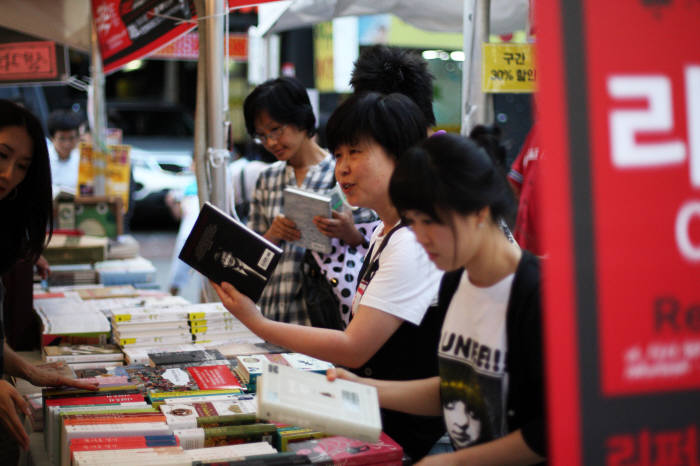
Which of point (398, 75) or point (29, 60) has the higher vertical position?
point (29, 60)

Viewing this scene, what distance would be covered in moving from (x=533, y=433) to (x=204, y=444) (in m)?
0.85

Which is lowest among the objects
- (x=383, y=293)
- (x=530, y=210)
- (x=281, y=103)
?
(x=383, y=293)

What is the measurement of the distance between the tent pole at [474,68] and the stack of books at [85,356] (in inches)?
66.8

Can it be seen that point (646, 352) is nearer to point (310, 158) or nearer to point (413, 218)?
point (413, 218)

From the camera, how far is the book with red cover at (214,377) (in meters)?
2.28

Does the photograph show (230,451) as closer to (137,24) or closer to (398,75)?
(398,75)

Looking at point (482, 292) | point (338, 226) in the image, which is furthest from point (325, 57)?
point (482, 292)

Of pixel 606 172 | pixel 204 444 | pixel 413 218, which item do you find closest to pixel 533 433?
pixel 413 218

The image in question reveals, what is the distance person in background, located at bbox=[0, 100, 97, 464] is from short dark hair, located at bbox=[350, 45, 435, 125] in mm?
1075

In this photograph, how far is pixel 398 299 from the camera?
1.84 metres

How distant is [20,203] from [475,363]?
1708mm

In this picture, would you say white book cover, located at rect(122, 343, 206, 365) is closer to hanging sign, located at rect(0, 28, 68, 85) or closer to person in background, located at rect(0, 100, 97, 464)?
person in background, located at rect(0, 100, 97, 464)

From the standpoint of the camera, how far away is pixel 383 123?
1.99m

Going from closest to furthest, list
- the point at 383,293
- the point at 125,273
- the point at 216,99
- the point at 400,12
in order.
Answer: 1. the point at 383,293
2. the point at 216,99
3. the point at 125,273
4. the point at 400,12
